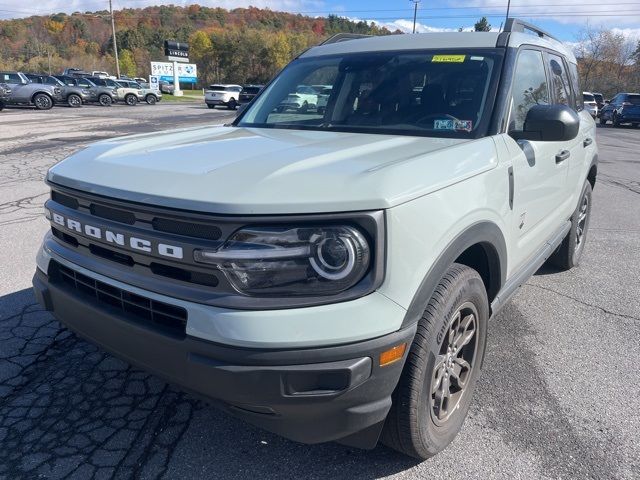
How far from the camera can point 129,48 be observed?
10681cm

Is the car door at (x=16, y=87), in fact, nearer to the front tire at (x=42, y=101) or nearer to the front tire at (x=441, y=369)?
the front tire at (x=42, y=101)

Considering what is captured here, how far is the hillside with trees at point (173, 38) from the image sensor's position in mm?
87000

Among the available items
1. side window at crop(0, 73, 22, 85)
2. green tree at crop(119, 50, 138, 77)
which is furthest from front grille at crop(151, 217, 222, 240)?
green tree at crop(119, 50, 138, 77)

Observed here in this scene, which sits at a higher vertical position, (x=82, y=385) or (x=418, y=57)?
(x=418, y=57)

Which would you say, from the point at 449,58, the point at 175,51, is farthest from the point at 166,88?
the point at 449,58

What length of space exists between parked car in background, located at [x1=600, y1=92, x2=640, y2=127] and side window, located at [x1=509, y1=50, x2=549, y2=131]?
2783 centimetres

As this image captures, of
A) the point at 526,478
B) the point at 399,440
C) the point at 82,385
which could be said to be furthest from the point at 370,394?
the point at 82,385

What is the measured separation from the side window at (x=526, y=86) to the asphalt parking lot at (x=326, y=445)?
5.09 ft

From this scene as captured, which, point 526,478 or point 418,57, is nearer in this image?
point 526,478

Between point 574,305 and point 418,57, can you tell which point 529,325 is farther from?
point 418,57

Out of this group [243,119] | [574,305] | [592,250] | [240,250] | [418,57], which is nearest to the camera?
[240,250]

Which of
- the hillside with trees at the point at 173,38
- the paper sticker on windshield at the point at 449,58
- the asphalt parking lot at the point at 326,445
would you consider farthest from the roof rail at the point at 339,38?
the hillside with trees at the point at 173,38

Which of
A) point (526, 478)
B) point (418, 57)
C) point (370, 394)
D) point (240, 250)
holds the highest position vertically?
point (418, 57)

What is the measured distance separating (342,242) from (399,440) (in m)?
0.97
